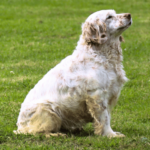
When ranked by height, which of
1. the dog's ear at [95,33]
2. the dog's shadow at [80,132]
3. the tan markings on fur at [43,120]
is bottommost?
the dog's shadow at [80,132]

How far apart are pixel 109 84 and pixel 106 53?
0.50 metres

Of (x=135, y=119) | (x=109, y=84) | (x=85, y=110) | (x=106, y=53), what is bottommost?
(x=135, y=119)

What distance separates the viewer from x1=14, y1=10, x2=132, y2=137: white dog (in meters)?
4.70

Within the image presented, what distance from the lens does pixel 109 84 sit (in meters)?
4.73

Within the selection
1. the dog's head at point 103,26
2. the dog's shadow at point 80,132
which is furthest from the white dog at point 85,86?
the dog's shadow at point 80,132

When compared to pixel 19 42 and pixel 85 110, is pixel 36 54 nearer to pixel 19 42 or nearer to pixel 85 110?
pixel 19 42

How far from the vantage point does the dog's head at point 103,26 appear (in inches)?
188

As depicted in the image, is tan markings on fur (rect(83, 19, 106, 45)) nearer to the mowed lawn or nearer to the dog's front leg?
the dog's front leg

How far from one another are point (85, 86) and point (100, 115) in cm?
49

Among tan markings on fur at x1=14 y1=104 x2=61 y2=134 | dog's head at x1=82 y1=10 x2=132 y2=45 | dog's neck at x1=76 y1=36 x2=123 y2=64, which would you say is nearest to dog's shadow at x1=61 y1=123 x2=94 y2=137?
tan markings on fur at x1=14 y1=104 x2=61 y2=134

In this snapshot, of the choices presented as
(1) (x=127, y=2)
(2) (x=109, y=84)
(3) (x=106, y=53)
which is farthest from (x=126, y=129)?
(1) (x=127, y=2)

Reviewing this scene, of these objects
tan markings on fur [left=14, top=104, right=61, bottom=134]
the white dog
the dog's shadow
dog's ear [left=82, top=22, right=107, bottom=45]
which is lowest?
the dog's shadow

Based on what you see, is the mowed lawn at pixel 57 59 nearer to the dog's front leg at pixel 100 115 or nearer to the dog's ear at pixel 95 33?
the dog's front leg at pixel 100 115

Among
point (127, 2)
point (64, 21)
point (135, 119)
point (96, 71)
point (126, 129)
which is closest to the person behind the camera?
point (96, 71)
